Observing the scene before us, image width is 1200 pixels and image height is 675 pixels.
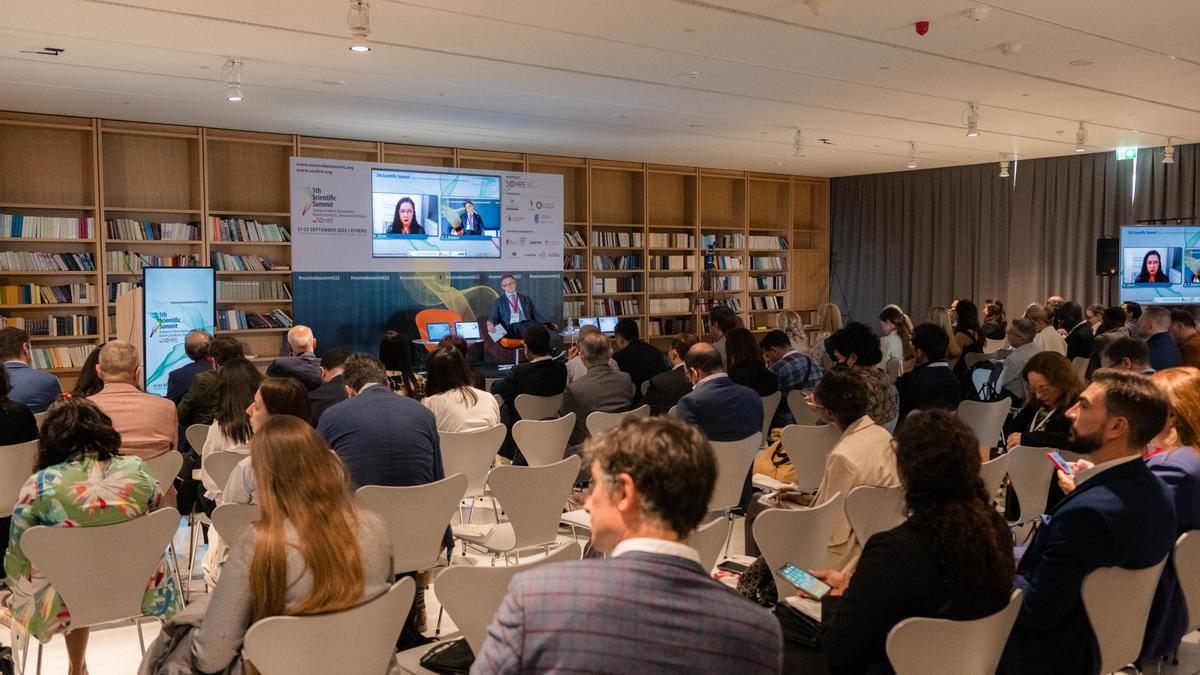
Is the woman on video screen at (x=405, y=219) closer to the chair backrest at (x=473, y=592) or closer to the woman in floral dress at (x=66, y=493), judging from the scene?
the woman in floral dress at (x=66, y=493)

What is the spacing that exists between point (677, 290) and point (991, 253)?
15.7ft

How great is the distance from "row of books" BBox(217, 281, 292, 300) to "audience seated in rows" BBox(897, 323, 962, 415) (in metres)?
7.28

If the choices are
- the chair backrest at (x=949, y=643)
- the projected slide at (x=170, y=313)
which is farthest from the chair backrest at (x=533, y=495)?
the projected slide at (x=170, y=313)

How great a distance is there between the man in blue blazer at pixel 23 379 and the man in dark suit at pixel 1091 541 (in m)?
5.33

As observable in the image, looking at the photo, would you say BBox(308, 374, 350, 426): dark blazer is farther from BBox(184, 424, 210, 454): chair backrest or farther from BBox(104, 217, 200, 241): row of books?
BBox(104, 217, 200, 241): row of books

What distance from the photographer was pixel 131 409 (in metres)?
4.77

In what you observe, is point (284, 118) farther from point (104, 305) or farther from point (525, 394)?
point (525, 394)

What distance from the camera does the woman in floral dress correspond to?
3.37m

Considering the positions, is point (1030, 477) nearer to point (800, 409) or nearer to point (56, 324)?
point (800, 409)

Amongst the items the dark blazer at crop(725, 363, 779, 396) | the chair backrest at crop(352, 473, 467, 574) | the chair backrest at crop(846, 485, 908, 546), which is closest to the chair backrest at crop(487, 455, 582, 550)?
the chair backrest at crop(352, 473, 467, 574)

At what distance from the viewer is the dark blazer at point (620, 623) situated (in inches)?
59.1

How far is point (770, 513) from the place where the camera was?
10.9ft

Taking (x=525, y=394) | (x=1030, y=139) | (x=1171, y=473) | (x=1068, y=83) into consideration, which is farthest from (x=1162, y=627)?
(x=1030, y=139)

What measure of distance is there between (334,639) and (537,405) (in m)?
4.42
